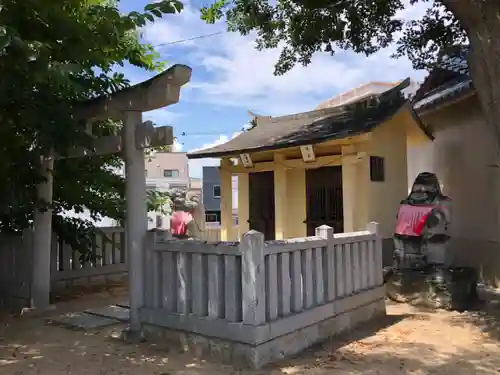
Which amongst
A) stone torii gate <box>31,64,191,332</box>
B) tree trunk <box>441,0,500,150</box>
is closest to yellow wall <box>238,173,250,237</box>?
stone torii gate <box>31,64,191,332</box>

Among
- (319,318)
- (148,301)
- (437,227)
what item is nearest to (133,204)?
(148,301)

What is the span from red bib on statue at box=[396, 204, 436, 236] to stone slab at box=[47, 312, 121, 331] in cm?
474

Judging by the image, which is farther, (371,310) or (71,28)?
Answer: (371,310)

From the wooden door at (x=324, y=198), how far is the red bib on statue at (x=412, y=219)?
1601 mm

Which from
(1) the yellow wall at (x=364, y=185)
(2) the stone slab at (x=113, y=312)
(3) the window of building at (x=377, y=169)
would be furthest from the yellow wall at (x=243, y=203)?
(2) the stone slab at (x=113, y=312)

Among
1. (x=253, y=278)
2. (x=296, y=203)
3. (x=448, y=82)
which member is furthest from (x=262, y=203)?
(x=253, y=278)

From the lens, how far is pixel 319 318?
18.6ft

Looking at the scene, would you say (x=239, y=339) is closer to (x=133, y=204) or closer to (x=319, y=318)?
(x=319, y=318)

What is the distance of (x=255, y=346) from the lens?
479 cm

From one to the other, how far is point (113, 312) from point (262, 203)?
194 inches

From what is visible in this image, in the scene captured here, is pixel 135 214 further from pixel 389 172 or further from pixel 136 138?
pixel 389 172

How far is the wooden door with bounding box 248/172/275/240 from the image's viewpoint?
11175 millimetres

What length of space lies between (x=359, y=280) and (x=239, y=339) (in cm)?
235

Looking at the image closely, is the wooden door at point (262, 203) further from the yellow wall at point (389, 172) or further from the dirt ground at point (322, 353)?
the dirt ground at point (322, 353)
